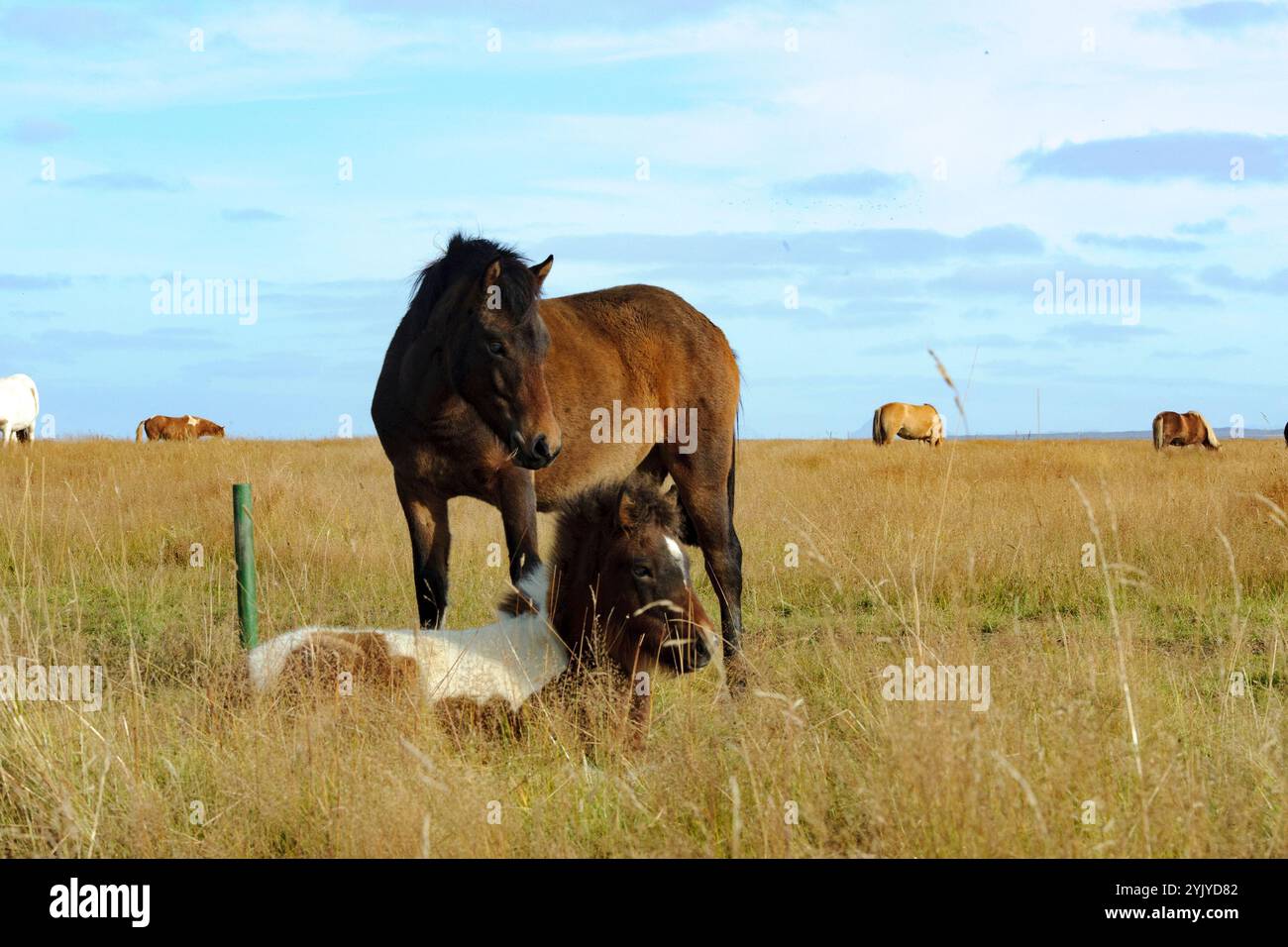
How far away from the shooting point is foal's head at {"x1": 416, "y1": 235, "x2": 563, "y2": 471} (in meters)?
6.15

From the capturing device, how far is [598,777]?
12.9 ft

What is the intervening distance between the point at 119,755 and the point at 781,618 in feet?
16.1

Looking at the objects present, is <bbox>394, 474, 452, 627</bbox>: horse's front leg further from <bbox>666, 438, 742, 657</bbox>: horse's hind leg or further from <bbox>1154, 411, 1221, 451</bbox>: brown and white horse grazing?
<bbox>1154, 411, 1221, 451</bbox>: brown and white horse grazing

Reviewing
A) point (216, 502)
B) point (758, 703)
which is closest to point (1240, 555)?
point (758, 703)

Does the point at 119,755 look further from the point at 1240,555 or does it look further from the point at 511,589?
the point at 1240,555

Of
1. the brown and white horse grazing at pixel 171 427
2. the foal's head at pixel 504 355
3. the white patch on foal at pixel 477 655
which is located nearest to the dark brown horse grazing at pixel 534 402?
the foal's head at pixel 504 355

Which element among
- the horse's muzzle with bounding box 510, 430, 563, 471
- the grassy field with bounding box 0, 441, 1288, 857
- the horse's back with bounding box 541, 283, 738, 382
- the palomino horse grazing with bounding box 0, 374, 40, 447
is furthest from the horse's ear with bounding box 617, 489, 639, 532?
the palomino horse grazing with bounding box 0, 374, 40, 447

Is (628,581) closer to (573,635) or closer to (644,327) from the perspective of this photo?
(573,635)

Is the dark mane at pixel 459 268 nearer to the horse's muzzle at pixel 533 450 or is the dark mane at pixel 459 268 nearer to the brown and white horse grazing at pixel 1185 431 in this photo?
the horse's muzzle at pixel 533 450

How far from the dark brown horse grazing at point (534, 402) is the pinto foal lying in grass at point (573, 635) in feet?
1.75

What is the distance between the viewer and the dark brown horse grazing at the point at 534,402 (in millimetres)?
6184

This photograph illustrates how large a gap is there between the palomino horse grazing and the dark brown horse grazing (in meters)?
23.5

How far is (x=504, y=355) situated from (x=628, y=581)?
223cm

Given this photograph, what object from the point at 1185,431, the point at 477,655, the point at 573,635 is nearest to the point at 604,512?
the point at 573,635
